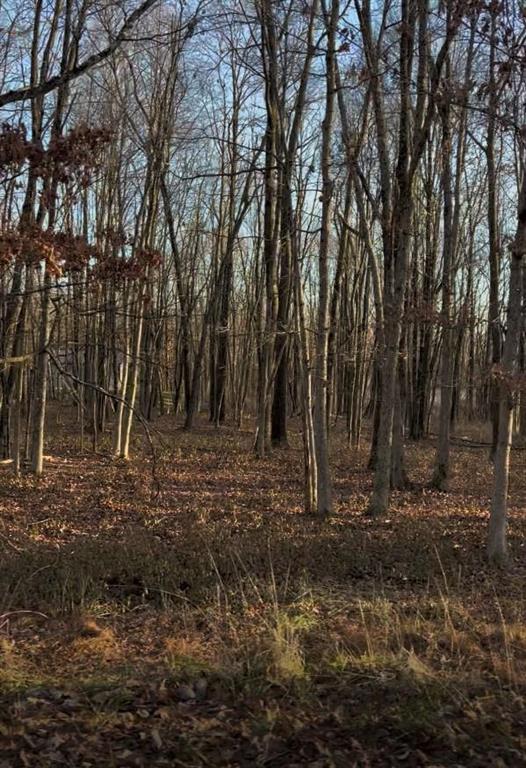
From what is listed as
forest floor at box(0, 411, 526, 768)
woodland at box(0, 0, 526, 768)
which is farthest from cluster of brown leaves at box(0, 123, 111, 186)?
forest floor at box(0, 411, 526, 768)

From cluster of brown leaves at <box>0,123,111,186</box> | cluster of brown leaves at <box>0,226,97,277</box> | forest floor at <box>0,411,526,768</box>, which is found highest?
cluster of brown leaves at <box>0,123,111,186</box>

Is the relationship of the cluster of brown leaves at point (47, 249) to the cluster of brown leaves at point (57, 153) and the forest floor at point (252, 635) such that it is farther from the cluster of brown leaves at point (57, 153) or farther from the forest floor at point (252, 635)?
the forest floor at point (252, 635)

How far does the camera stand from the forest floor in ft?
11.1

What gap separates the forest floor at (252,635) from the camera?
3373 millimetres

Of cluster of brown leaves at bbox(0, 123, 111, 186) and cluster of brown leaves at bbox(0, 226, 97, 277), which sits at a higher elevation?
cluster of brown leaves at bbox(0, 123, 111, 186)

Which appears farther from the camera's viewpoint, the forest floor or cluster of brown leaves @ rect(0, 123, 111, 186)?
cluster of brown leaves @ rect(0, 123, 111, 186)

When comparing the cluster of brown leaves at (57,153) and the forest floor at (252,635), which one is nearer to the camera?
the forest floor at (252,635)

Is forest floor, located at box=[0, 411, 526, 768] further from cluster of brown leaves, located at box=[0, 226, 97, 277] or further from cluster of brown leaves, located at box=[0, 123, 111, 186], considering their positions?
cluster of brown leaves, located at box=[0, 123, 111, 186]

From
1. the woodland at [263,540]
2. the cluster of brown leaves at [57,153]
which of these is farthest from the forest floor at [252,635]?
the cluster of brown leaves at [57,153]

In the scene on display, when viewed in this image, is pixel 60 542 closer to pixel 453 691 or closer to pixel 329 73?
pixel 453 691

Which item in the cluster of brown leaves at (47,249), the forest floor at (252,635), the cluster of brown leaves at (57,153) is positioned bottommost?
the forest floor at (252,635)

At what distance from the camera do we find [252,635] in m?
4.99

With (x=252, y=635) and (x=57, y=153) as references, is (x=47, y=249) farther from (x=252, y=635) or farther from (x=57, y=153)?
(x=252, y=635)

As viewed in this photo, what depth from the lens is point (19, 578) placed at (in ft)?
20.9
